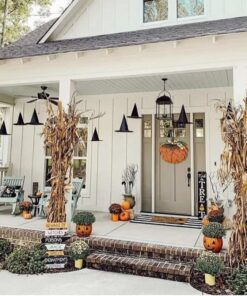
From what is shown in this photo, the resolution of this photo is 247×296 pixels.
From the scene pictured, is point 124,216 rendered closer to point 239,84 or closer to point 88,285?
point 88,285

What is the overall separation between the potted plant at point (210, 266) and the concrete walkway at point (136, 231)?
628 mm

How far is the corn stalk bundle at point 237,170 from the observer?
3709 mm

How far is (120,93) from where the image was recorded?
719 centimetres

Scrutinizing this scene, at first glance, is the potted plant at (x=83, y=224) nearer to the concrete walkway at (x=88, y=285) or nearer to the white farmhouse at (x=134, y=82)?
the concrete walkway at (x=88, y=285)

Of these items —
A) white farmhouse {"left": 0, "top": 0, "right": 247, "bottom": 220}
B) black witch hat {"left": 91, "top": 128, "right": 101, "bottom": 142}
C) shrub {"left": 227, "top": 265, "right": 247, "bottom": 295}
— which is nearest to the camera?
shrub {"left": 227, "top": 265, "right": 247, "bottom": 295}

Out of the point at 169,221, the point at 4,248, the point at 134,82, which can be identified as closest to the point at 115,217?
the point at 169,221

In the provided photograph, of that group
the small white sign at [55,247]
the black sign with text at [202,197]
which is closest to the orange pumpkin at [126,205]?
the black sign with text at [202,197]

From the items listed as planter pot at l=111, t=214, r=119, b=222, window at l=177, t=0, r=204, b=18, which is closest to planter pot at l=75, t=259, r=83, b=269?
planter pot at l=111, t=214, r=119, b=222

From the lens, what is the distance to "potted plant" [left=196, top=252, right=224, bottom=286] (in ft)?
11.4

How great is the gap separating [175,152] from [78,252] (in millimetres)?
3438

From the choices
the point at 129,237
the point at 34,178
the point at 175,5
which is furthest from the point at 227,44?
the point at 34,178

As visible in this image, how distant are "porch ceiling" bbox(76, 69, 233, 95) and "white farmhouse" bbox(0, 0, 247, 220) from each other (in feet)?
0.07

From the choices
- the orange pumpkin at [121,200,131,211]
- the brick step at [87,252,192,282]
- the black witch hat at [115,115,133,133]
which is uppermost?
the black witch hat at [115,115,133,133]

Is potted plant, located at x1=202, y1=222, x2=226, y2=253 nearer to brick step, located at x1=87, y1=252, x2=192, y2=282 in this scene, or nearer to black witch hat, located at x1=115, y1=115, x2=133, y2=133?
brick step, located at x1=87, y1=252, x2=192, y2=282
